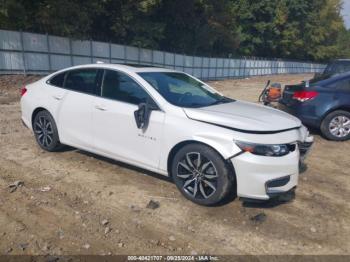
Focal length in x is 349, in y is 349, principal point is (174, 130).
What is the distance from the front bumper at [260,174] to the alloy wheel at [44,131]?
11.2ft

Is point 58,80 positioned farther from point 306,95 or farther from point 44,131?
point 306,95

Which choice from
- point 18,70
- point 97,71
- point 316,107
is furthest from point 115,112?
point 18,70

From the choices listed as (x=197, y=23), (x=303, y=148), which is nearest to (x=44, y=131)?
(x=303, y=148)

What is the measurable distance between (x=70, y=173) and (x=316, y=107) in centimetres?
570

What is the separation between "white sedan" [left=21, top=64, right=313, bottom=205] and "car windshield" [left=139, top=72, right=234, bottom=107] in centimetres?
2

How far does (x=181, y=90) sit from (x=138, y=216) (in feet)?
6.52

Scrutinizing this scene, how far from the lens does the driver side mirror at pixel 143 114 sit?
468cm

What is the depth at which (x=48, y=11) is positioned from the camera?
60.7 ft

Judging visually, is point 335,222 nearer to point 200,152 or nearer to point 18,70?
point 200,152

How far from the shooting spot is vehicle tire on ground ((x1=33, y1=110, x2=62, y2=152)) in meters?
5.92

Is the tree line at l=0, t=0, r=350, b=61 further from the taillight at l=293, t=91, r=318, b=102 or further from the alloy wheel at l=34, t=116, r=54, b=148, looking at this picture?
the taillight at l=293, t=91, r=318, b=102

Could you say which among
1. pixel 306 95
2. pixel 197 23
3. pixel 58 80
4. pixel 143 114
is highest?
pixel 197 23

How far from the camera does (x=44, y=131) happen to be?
6.09 meters

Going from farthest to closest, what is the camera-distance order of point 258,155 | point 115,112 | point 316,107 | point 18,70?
1. point 18,70
2. point 316,107
3. point 115,112
4. point 258,155
